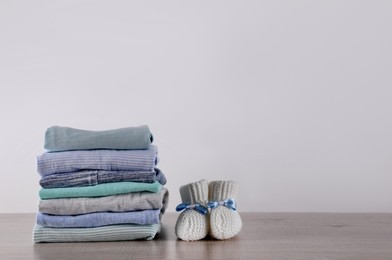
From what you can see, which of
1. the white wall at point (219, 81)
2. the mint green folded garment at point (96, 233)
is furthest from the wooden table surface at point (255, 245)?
the white wall at point (219, 81)

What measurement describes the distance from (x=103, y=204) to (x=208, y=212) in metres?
0.24

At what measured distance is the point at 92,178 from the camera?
149cm

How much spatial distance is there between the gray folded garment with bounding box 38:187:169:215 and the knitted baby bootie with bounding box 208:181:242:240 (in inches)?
5.1

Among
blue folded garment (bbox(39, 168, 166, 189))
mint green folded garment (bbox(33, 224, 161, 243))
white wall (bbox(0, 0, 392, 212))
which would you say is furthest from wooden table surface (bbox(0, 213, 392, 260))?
white wall (bbox(0, 0, 392, 212))

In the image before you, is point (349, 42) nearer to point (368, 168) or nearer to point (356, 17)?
point (356, 17)

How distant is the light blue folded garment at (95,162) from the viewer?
58.8 inches

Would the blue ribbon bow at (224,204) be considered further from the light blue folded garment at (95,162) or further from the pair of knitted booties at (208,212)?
the light blue folded garment at (95,162)

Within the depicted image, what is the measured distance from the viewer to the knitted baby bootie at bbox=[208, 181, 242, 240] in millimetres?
1496

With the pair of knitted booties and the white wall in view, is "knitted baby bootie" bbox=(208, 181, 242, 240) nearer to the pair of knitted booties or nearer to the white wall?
the pair of knitted booties

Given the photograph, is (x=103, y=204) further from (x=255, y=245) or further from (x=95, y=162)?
(x=255, y=245)

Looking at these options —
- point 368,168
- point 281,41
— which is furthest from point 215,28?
point 368,168

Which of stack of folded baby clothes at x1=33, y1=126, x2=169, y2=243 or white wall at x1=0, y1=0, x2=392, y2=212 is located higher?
white wall at x1=0, y1=0, x2=392, y2=212

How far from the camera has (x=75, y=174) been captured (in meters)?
1.49

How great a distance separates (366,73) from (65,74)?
98 cm
